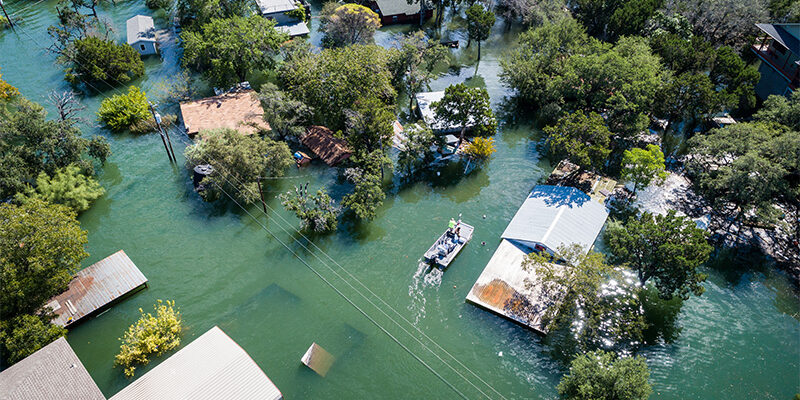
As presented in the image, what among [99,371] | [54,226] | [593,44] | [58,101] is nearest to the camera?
[99,371]

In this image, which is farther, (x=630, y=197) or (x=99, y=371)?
(x=630, y=197)

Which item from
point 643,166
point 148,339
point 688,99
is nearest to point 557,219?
point 643,166

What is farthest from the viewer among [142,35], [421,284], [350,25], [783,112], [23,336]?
[142,35]

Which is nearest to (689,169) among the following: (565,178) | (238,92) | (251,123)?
(565,178)

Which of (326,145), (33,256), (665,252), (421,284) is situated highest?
(665,252)

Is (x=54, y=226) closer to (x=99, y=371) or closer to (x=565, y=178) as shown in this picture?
(x=99, y=371)

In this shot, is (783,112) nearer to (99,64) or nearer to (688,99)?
(688,99)
